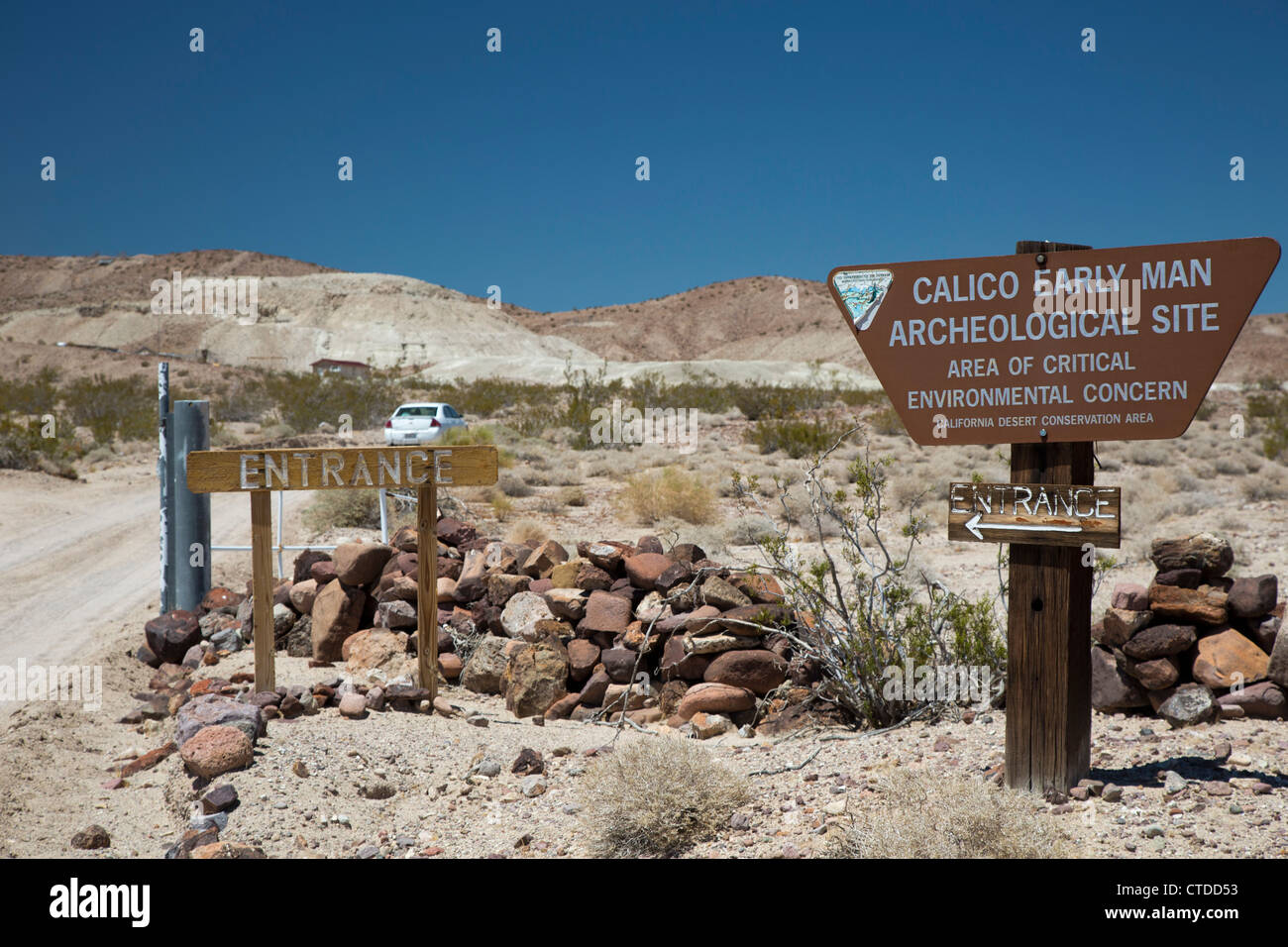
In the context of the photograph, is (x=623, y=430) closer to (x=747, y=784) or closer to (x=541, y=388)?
(x=541, y=388)

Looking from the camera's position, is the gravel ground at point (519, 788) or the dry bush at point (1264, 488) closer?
the gravel ground at point (519, 788)

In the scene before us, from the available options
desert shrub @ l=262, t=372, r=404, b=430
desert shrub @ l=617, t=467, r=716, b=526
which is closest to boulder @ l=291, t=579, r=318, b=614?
desert shrub @ l=617, t=467, r=716, b=526

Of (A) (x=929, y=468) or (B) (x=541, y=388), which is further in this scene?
(B) (x=541, y=388)

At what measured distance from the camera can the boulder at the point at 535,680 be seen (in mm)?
6078

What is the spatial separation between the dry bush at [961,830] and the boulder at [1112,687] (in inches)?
61.9

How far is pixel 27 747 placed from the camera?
5.38 metres

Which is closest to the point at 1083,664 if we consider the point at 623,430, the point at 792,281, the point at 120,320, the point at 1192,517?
the point at 1192,517

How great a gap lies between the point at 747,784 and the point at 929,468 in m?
13.9

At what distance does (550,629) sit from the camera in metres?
6.57

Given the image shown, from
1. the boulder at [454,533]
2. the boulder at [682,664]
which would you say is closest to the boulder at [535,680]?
the boulder at [682,664]

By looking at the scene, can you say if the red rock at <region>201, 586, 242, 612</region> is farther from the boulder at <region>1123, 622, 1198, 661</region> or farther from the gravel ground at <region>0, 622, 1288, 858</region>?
the boulder at <region>1123, 622, 1198, 661</region>

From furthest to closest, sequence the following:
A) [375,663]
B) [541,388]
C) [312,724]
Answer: [541,388]
[375,663]
[312,724]

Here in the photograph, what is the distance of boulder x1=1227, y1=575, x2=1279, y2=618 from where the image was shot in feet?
15.3

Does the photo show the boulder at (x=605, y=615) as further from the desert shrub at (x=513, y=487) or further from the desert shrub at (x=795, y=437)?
the desert shrub at (x=795, y=437)
